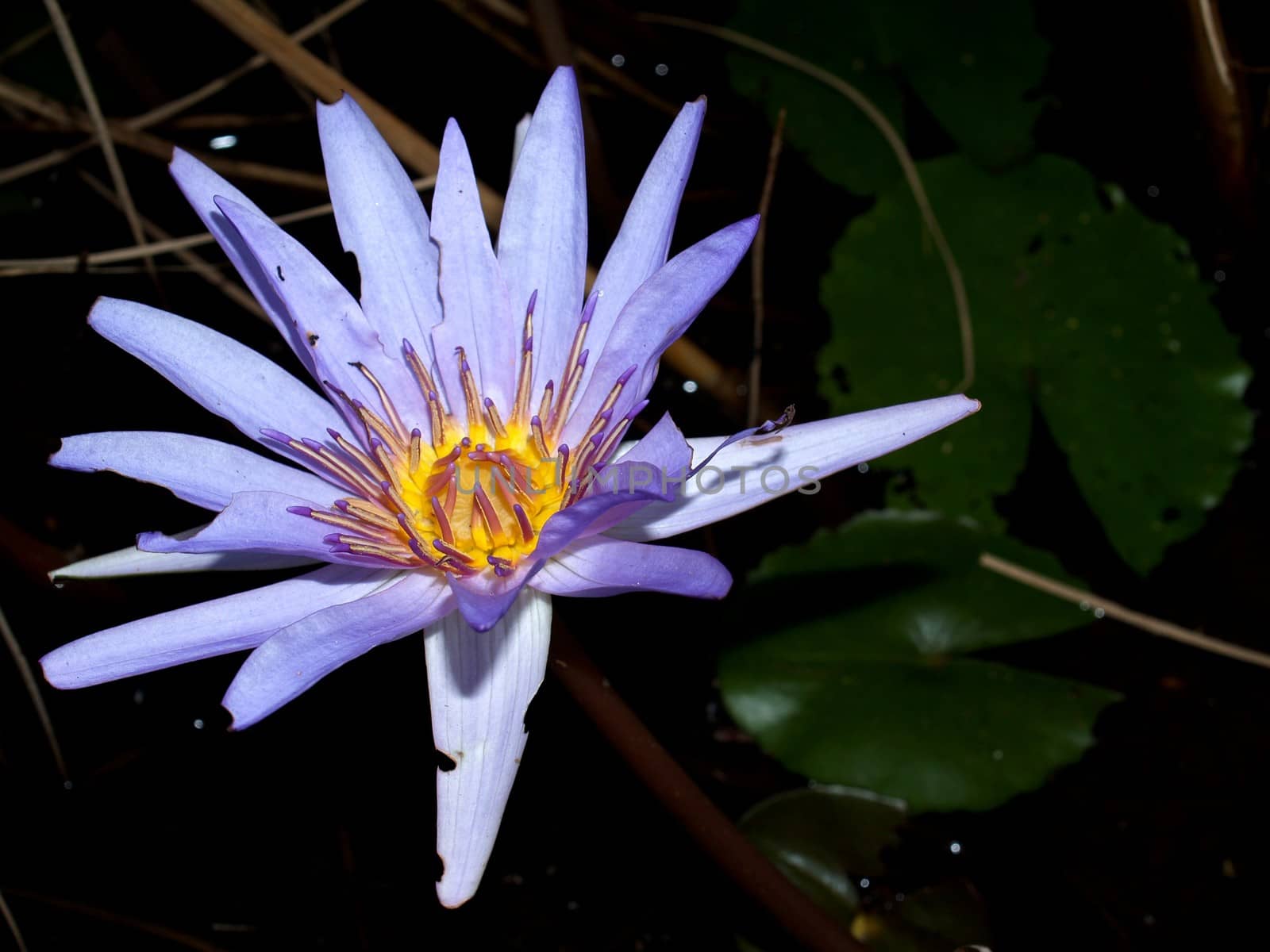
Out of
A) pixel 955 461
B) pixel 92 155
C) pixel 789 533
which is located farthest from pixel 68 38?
pixel 955 461

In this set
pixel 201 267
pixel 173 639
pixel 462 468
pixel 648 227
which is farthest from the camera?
pixel 201 267

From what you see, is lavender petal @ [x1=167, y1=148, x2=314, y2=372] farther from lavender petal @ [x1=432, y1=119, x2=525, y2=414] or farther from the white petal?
the white petal

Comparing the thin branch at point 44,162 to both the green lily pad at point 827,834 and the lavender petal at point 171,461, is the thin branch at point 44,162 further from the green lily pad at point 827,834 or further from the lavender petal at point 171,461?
the green lily pad at point 827,834

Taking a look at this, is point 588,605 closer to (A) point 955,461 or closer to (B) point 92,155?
(A) point 955,461

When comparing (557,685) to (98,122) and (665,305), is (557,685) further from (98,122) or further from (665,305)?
(98,122)

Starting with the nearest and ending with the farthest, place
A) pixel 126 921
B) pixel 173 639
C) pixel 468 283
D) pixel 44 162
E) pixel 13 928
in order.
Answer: pixel 173 639
pixel 468 283
pixel 13 928
pixel 126 921
pixel 44 162

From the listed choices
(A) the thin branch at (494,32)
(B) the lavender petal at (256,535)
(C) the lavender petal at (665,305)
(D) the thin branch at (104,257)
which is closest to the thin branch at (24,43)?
(D) the thin branch at (104,257)

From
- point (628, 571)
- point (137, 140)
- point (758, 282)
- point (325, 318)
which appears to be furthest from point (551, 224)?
point (137, 140)
